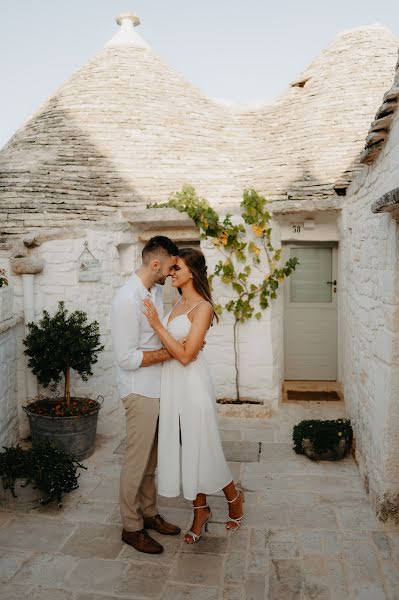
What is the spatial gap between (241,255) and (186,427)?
3548mm

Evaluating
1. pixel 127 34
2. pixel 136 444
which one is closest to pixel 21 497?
pixel 136 444

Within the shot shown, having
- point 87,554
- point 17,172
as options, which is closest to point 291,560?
point 87,554

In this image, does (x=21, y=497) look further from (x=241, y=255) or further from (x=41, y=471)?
(x=241, y=255)

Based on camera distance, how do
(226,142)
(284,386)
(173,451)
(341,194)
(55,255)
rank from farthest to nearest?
(226,142) < (284,386) < (341,194) < (55,255) < (173,451)

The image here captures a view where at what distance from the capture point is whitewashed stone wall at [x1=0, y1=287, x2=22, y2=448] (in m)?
4.96

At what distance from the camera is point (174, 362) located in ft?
11.5

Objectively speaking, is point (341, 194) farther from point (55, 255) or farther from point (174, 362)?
point (174, 362)

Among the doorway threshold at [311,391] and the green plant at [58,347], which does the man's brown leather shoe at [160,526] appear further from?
the doorway threshold at [311,391]

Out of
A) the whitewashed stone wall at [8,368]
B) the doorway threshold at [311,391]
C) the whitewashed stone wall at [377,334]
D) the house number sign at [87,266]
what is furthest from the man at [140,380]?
the doorway threshold at [311,391]

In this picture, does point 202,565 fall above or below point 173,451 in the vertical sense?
below

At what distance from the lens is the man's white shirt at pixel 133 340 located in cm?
329

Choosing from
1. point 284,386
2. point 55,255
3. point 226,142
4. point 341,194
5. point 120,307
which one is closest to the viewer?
point 120,307

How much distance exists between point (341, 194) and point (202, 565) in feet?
15.9

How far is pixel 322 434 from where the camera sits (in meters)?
5.11
